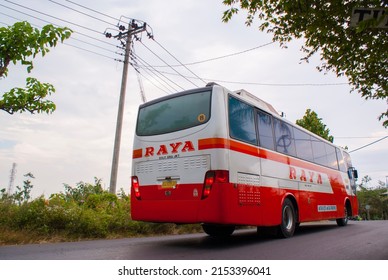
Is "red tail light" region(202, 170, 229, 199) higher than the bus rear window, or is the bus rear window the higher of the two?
the bus rear window

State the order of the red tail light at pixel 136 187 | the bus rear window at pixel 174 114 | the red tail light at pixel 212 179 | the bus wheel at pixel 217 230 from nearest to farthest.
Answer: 1. the red tail light at pixel 212 179
2. the bus rear window at pixel 174 114
3. the red tail light at pixel 136 187
4. the bus wheel at pixel 217 230


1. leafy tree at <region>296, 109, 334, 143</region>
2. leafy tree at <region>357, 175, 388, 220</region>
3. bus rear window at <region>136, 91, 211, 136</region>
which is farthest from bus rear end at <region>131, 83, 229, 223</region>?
leafy tree at <region>357, 175, 388, 220</region>

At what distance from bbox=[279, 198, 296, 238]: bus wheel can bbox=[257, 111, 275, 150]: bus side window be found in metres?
1.57

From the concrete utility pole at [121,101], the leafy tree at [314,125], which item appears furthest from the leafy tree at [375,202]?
the concrete utility pole at [121,101]

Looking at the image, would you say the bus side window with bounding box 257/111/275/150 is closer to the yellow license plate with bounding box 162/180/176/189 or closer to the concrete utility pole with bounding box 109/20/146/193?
the yellow license plate with bounding box 162/180/176/189

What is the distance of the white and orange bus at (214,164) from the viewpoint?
6.05 metres

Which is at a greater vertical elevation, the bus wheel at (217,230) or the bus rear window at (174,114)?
the bus rear window at (174,114)

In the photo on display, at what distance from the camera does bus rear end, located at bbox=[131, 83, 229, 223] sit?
6.03 metres

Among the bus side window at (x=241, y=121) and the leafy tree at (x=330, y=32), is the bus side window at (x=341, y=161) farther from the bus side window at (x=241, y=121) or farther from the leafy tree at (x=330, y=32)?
the bus side window at (x=241, y=121)

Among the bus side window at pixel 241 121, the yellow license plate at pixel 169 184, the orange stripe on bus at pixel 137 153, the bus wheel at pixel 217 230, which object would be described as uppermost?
the bus side window at pixel 241 121

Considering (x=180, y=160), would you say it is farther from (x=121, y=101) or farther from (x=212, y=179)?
(x=121, y=101)

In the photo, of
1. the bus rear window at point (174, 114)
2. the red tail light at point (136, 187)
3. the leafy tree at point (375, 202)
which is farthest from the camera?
the leafy tree at point (375, 202)

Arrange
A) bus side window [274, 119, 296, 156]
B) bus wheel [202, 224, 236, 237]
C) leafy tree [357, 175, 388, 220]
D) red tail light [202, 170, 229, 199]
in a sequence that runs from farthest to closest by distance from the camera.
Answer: leafy tree [357, 175, 388, 220]
bus wheel [202, 224, 236, 237]
bus side window [274, 119, 296, 156]
red tail light [202, 170, 229, 199]
